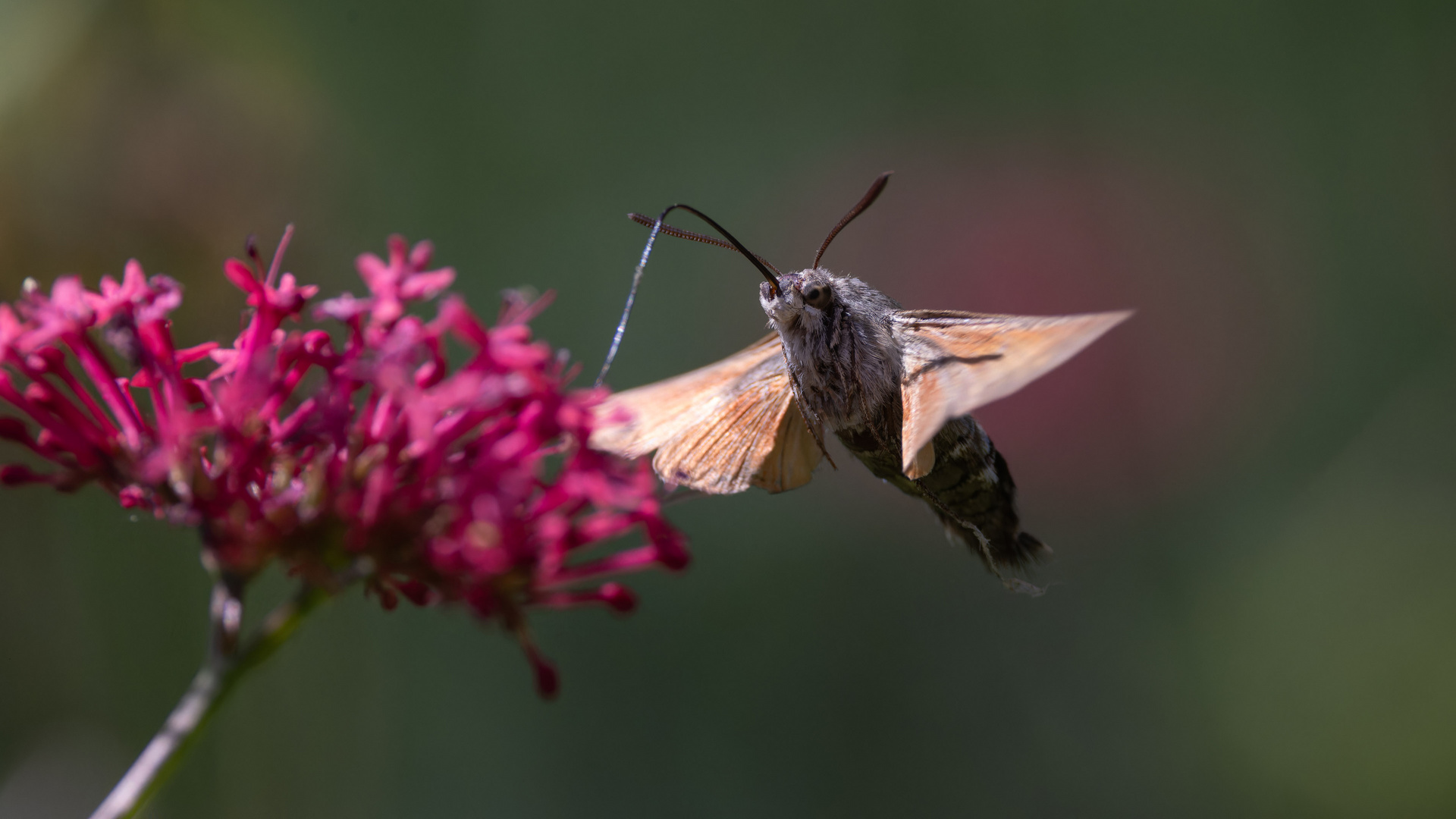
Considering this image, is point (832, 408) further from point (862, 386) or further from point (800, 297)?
point (800, 297)

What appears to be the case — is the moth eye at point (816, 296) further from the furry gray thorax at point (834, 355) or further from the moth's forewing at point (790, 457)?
the moth's forewing at point (790, 457)

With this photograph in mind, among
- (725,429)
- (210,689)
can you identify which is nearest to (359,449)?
(210,689)

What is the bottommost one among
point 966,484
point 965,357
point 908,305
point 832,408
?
point 908,305

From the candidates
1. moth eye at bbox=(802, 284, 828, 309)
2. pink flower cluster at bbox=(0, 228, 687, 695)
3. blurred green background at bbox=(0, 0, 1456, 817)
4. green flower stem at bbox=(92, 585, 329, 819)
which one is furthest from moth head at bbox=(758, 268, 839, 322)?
blurred green background at bbox=(0, 0, 1456, 817)

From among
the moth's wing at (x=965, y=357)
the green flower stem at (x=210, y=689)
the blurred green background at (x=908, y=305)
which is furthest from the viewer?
the blurred green background at (x=908, y=305)

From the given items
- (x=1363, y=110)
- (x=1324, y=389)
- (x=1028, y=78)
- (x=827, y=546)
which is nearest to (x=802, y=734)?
(x=827, y=546)

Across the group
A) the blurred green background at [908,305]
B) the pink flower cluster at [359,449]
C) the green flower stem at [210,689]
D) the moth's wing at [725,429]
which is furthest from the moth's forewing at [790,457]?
the blurred green background at [908,305]

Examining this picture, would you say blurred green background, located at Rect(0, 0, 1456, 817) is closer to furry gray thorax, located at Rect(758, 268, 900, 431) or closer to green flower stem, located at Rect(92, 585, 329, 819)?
furry gray thorax, located at Rect(758, 268, 900, 431)
